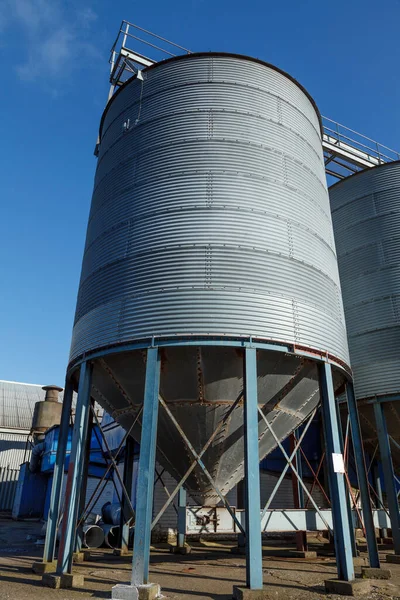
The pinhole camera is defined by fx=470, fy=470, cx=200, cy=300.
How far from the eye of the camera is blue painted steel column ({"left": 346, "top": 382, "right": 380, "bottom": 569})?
367 inches

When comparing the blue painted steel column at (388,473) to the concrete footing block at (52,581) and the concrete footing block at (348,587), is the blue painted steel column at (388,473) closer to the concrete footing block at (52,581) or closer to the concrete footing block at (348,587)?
the concrete footing block at (348,587)

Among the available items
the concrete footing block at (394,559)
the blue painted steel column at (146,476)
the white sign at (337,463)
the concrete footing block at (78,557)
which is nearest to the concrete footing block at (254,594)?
the blue painted steel column at (146,476)

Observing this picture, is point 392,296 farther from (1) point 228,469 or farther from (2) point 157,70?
(2) point 157,70

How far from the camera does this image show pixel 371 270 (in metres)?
14.4

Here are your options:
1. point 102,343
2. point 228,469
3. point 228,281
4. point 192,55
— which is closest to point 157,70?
point 192,55

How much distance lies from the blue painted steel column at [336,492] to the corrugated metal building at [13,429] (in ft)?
99.1

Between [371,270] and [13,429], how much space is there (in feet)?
114

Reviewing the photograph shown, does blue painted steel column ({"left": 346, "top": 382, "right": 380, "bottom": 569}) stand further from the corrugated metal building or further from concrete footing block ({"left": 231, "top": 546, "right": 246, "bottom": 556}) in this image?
the corrugated metal building

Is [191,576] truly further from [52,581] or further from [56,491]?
[56,491]

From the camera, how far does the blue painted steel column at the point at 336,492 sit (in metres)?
7.78

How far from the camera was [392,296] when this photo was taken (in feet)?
44.6

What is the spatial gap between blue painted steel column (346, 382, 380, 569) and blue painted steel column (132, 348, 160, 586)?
4733 mm

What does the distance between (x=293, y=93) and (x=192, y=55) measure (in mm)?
2695

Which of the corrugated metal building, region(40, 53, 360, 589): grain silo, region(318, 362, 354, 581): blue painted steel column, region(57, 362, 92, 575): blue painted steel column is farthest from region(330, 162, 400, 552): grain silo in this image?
the corrugated metal building
